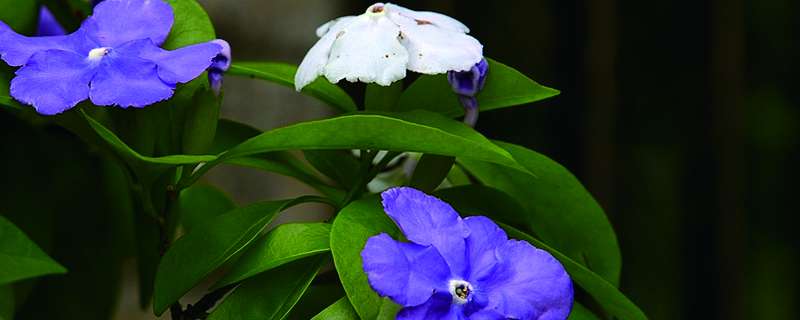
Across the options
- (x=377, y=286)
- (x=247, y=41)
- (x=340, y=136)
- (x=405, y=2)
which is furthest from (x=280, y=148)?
(x=405, y=2)

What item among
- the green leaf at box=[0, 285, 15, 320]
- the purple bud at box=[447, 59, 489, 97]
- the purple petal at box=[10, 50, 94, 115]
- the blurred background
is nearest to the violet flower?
the purple bud at box=[447, 59, 489, 97]

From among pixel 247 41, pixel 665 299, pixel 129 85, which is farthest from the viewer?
pixel 665 299

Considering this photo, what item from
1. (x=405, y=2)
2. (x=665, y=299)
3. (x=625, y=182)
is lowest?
(x=665, y=299)

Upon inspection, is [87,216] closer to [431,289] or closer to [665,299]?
[431,289]

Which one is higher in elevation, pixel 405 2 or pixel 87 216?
pixel 87 216

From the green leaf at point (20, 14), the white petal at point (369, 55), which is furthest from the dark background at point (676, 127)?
the white petal at point (369, 55)

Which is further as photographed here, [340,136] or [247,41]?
[247,41]

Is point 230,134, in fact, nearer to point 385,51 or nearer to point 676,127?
point 385,51

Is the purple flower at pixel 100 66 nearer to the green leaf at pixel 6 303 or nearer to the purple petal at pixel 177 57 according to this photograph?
the purple petal at pixel 177 57
